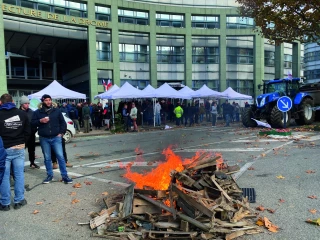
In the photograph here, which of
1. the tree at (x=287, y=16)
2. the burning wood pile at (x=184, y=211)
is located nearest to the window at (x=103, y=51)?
the tree at (x=287, y=16)

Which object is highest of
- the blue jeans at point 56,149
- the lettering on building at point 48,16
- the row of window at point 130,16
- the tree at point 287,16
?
the row of window at point 130,16

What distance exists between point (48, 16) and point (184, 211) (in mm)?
26030

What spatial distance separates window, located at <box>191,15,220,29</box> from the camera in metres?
34.0

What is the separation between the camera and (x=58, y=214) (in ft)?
15.5

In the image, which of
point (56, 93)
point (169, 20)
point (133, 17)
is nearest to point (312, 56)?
point (169, 20)

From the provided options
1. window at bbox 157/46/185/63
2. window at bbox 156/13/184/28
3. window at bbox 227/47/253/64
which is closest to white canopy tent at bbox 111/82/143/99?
window at bbox 157/46/185/63

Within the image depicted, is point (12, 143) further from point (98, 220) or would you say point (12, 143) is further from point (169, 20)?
point (169, 20)

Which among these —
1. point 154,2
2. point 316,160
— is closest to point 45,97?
point 316,160

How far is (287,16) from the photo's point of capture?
1530cm

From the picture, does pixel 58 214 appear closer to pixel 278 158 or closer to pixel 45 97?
pixel 45 97

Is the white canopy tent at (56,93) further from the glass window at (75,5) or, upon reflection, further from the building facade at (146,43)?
the glass window at (75,5)

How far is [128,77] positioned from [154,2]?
845 cm

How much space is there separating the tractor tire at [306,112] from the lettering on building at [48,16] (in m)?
19.9

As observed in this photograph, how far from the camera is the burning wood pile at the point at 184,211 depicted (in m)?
3.71
